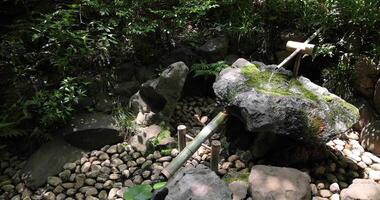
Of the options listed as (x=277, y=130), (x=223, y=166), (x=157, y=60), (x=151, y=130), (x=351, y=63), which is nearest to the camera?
(x=277, y=130)

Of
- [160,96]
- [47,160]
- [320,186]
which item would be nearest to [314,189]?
[320,186]

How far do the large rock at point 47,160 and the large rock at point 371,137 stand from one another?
311 centimetres

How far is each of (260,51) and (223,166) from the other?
1.77m

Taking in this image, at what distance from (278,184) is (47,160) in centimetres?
240

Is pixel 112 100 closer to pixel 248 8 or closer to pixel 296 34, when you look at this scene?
pixel 248 8

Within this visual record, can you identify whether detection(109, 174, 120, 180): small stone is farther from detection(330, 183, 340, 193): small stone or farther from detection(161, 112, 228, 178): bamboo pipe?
detection(330, 183, 340, 193): small stone

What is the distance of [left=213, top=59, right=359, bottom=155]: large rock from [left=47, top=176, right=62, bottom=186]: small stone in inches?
72.5

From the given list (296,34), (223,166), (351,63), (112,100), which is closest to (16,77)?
(112,100)

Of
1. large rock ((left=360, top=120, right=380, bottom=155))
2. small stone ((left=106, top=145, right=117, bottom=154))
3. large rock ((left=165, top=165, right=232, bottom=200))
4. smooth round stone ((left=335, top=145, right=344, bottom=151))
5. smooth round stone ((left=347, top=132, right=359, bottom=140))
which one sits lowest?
small stone ((left=106, top=145, right=117, bottom=154))

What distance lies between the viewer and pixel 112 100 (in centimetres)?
448

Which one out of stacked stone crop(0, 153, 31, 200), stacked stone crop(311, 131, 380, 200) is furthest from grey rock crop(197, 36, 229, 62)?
stacked stone crop(0, 153, 31, 200)

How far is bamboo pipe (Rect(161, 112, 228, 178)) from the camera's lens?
3.45 m

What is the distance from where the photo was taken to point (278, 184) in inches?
124

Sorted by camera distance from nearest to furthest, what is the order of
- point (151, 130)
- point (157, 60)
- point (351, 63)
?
point (151, 130) → point (351, 63) → point (157, 60)
